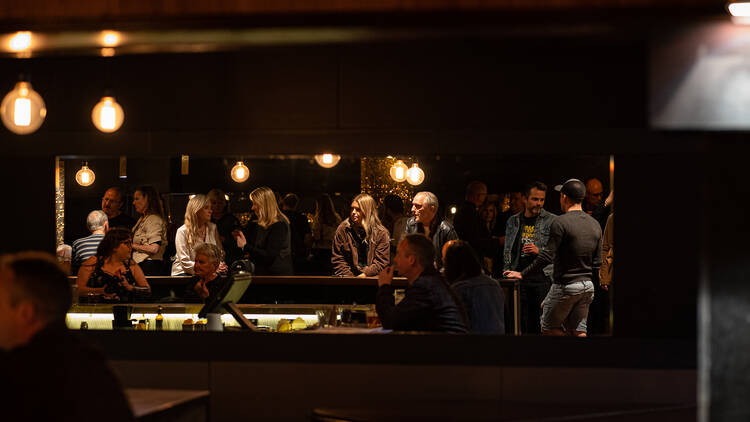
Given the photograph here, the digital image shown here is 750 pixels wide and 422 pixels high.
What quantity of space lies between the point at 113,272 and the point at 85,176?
5267mm

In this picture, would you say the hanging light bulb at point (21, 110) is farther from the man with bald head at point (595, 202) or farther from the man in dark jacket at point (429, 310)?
the man with bald head at point (595, 202)

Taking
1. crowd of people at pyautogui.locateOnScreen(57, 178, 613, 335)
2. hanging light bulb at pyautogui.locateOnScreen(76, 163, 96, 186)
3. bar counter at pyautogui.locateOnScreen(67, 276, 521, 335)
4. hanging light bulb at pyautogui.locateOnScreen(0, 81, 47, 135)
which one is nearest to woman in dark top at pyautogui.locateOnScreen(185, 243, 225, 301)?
crowd of people at pyautogui.locateOnScreen(57, 178, 613, 335)

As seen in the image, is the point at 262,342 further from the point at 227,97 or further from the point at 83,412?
the point at 83,412

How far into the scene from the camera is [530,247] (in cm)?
934

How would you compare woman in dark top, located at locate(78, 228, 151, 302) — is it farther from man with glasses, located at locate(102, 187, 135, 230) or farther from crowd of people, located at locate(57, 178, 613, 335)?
man with glasses, located at locate(102, 187, 135, 230)

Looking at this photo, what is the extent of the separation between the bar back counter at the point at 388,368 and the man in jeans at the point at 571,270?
287 cm

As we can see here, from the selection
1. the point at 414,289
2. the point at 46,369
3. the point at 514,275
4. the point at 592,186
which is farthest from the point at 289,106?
the point at 592,186

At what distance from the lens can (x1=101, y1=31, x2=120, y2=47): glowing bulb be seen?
4260 millimetres

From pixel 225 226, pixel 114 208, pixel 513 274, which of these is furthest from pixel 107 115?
pixel 114 208

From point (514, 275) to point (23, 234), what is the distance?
471 cm

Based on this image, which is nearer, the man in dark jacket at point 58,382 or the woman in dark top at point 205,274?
the man in dark jacket at point 58,382

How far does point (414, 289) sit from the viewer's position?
5.93m

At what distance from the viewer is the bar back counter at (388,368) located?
556 cm

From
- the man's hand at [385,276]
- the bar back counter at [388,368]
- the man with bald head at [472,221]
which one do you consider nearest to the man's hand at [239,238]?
the man with bald head at [472,221]
